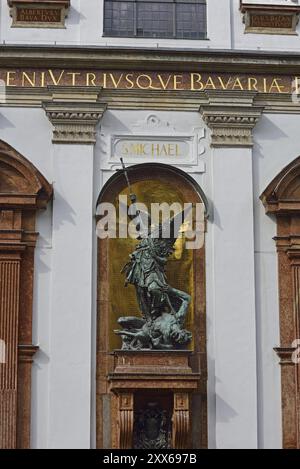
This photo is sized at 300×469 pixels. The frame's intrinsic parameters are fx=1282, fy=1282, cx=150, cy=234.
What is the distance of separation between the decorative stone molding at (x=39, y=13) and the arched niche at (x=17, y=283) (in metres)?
2.21

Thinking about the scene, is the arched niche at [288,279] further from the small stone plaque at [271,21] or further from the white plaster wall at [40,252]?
the white plaster wall at [40,252]

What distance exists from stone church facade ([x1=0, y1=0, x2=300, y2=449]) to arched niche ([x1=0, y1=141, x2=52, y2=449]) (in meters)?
0.02

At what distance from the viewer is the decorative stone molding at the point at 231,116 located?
21062 mm

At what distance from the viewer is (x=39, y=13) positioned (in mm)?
21391

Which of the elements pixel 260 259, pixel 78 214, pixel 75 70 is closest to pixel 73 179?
pixel 78 214

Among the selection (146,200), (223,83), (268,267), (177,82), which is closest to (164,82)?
(177,82)

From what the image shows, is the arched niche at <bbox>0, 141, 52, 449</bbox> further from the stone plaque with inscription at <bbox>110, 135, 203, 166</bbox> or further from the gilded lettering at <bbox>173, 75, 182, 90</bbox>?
the gilded lettering at <bbox>173, 75, 182, 90</bbox>

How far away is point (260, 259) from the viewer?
20688 mm

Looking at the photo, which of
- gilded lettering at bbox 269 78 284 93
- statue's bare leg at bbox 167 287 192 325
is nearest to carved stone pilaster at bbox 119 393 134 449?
statue's bare leg at bbox 167 287 192 325

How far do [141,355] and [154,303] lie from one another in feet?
2.79

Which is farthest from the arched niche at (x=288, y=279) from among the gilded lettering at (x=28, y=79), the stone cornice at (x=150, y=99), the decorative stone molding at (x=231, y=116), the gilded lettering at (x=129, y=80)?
the gilded lettering at (x=28, y=79)

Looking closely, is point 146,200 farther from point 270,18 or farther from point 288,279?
point 270,18

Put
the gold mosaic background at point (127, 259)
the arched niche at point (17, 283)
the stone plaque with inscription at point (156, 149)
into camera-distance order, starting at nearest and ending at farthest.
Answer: the arched niche at point (17, 283), the gold mosaic background at point (127, 259), the stone plaque with inscription at point (156, 149)

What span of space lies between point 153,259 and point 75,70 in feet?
11.6
